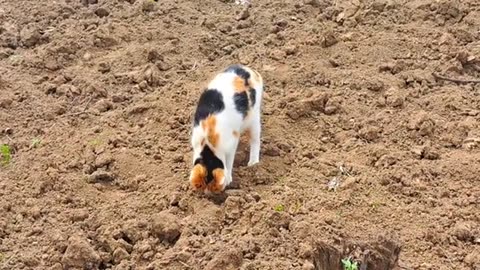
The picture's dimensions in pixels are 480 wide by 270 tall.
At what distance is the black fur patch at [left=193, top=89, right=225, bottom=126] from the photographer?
7.00 m

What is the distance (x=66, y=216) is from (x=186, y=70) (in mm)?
2402

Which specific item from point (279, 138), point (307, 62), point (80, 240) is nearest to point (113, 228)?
point (80, 240)

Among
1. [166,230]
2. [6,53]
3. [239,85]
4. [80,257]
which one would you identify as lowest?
[6,53]

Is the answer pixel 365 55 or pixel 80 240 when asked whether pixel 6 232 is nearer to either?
pixel 80 240

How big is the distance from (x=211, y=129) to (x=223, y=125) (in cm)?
12

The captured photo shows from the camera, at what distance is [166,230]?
21.1ft

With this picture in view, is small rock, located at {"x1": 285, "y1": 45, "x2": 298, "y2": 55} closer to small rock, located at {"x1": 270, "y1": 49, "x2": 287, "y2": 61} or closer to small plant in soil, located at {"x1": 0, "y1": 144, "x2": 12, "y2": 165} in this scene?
small rock, located at {"x1": 270, "y1": 49, "x2": 287, "y2": 61}

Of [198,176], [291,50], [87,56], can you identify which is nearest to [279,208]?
[198,176]

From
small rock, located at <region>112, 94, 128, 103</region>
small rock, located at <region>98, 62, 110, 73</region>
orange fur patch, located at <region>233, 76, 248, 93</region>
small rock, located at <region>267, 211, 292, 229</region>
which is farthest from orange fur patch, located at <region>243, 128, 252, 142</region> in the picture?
small rock, located at <region>98, 62, 110, 73</region>

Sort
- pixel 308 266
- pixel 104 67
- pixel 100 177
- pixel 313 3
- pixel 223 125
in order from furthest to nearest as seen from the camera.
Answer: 1. pixel 313 3
2. pixel 104 67
3. pixel 100 177
4. pixel 223 125
5. pixel 308 266

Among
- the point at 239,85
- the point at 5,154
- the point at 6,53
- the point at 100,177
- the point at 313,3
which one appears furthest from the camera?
the point at 313,3

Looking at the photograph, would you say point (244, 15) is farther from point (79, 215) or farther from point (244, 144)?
point (79, 215)

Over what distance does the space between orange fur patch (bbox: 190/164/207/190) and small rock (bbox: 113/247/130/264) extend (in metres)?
0.80

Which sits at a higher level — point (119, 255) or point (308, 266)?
point (308, 266)
